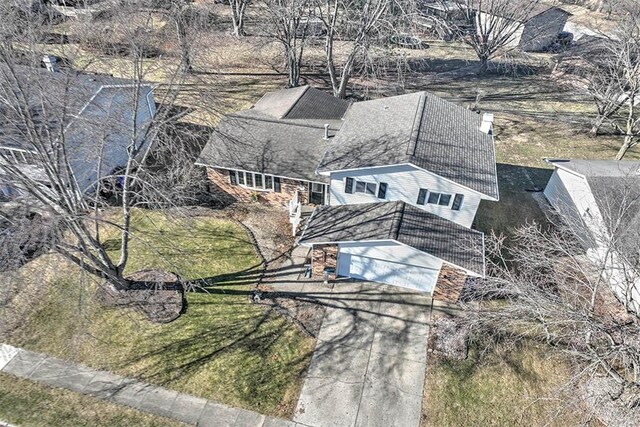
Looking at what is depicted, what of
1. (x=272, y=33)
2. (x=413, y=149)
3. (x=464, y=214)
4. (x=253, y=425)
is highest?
(x=272, y=33)

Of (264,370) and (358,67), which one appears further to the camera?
(358,67)

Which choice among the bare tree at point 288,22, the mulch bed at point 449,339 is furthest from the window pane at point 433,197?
the bare tree at point 288,22

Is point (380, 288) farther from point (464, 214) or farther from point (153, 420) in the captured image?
point (153, 420)

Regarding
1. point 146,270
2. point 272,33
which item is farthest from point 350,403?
point 272,33

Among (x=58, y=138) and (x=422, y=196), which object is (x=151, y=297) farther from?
(x=422, y=196)

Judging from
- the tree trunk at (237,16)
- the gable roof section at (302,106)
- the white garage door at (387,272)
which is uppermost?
the tree trunk at (237,16)

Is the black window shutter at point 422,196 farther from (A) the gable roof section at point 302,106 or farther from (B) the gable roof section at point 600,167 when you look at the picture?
(A) the gable roof section at point 302,106
